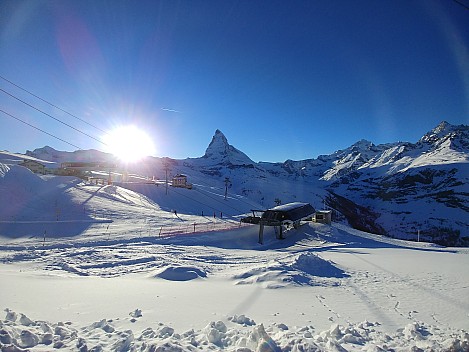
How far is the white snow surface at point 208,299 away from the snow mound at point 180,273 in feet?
0.14

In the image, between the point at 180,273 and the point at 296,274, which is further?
the point at 180,273

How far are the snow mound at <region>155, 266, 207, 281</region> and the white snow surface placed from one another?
43 millimetres

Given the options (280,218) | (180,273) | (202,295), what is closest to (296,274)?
(202,295)

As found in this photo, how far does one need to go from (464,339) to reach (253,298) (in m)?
5.47

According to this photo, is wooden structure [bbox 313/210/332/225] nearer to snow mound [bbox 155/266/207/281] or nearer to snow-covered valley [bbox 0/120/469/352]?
snow-covered valley [bbox 0/120/469/352]

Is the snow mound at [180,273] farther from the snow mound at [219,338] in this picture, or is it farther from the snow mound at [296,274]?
the snow mound at [219,338]

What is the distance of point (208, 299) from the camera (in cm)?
953

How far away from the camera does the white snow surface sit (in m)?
6.23

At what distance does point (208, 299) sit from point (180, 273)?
3.88 m

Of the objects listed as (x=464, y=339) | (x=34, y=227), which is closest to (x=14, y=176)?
(x=34, y=227)

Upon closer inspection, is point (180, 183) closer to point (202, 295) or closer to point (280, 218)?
point (280, 218)

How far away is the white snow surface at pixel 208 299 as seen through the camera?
6.23 m

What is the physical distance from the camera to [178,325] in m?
7.16

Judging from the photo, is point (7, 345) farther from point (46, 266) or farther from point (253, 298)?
point (46, 266)
